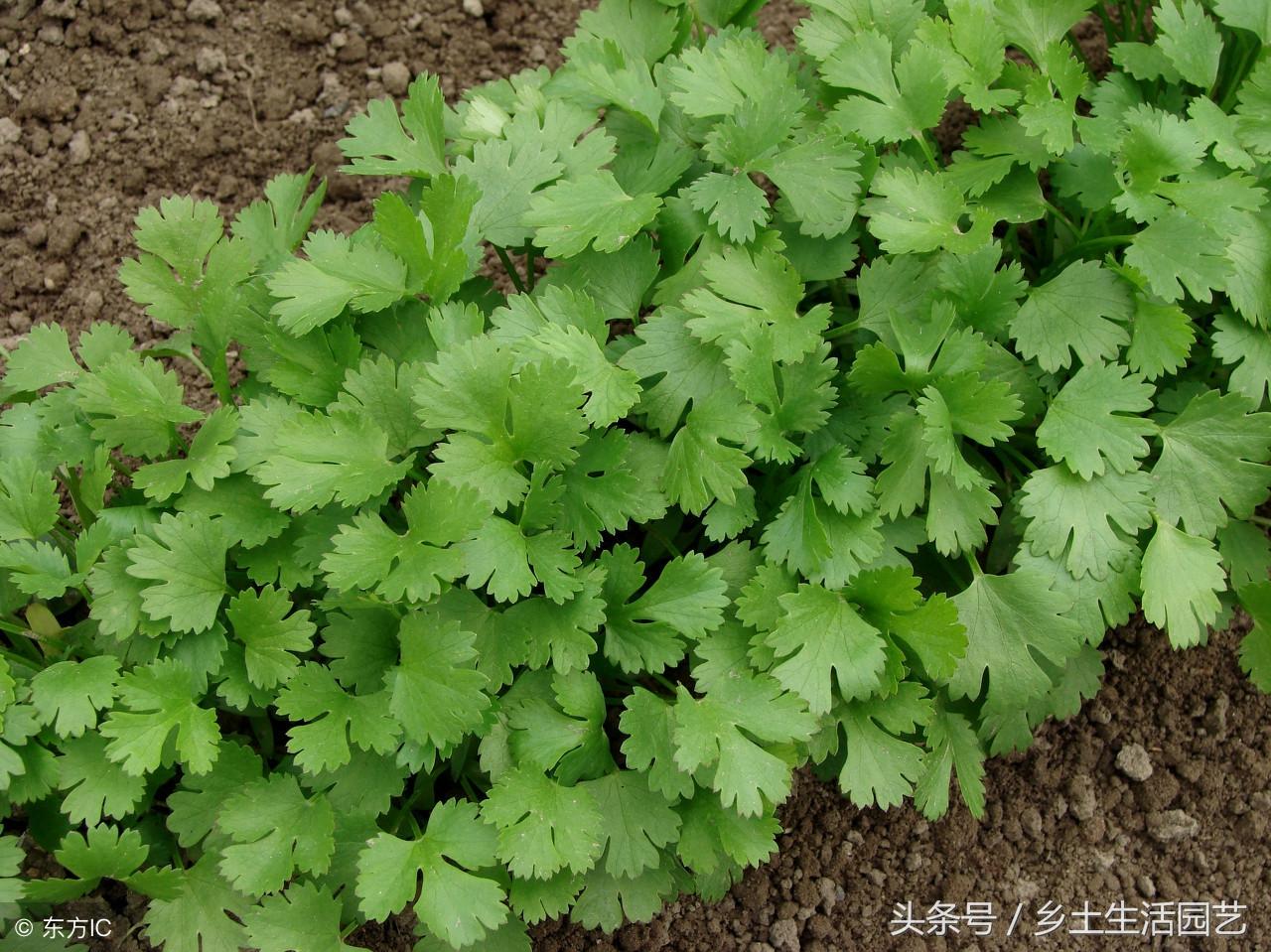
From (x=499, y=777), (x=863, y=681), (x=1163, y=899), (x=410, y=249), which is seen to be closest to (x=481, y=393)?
(x=410, y=249)

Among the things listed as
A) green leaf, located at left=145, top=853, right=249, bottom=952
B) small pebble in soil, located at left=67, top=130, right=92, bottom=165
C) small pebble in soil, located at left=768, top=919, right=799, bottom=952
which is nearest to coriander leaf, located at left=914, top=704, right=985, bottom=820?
small pebble in soil, located at left=768, top=919, right=799, bottom=952

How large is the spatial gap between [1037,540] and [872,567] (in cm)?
28

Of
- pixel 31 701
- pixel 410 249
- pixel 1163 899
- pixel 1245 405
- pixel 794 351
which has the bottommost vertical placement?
pixel 1163 899

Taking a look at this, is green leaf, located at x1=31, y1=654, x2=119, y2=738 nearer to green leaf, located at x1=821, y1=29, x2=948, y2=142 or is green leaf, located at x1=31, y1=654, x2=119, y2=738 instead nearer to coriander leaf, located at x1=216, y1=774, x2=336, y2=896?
coriander leaf, located at x1=216, y1=774, x2=336, y2=896

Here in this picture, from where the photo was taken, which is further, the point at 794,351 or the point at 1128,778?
the point at 1128,778

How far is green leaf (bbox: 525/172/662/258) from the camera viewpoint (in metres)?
1.92

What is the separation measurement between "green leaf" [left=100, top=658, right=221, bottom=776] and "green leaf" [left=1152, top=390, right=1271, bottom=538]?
164 cm

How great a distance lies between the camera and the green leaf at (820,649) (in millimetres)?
1830

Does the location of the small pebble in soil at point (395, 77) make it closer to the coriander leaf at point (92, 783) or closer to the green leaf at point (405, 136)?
the green leaf at point (405, 136)

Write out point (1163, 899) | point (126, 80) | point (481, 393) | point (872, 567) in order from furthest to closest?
point (126, 80) < point (1163, 899) < point (872, 567) < point (481, 393)

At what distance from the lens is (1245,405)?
77.8 inches

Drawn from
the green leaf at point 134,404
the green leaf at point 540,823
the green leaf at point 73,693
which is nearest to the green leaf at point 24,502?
the green leaf at point 134,404

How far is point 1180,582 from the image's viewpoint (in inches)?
75.6

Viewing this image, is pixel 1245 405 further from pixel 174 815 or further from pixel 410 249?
pixel 174 815
